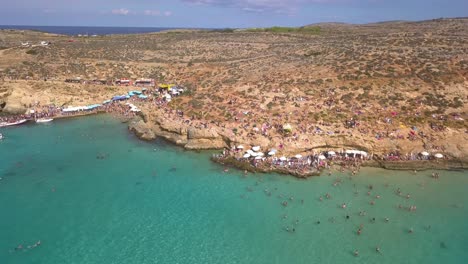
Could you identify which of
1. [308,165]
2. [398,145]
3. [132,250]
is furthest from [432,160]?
[132,250]

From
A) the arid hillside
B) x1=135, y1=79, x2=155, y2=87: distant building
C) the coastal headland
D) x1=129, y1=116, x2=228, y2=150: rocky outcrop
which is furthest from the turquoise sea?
x1=135, y1=79, x2=155, y2=87: distant building

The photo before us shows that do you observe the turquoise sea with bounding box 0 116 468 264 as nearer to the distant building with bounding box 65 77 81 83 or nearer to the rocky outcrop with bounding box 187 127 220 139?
the rocky outcrop with bounding box 187 127 220 139

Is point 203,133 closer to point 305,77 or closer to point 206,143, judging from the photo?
point 206,143

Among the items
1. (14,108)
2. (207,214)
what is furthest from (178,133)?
(14,108)

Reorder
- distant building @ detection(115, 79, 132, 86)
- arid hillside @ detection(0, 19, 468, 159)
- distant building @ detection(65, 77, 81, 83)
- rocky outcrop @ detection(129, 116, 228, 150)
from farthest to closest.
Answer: distant building @ detection(115, 79, 132, 86) → distant building @ detection(65, 77, 81, 83) → arid hillside @ detection(0, 19, 468, 159) → rocky outcrop @ detection(129, 116, 228, 150)

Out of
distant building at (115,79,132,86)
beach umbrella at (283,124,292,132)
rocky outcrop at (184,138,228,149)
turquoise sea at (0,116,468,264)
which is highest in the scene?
distant building at (115,79,132,86)

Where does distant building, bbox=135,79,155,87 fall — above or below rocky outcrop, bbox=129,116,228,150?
above
